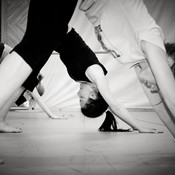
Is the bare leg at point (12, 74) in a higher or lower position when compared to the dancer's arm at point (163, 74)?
higher

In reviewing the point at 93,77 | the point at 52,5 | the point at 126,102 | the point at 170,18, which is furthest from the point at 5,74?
the point at 170,18

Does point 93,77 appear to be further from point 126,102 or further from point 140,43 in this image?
point 126,102

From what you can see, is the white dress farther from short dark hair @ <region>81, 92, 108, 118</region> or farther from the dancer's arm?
short dark hair @ <region>81, 92, 108, 118</region>

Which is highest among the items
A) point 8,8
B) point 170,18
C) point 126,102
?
point 8,8

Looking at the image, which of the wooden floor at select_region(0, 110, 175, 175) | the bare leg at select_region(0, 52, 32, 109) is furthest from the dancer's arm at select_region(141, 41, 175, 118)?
the bare leg at select_region(0, 52, 32, 109)

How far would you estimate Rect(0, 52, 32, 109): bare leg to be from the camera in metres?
0.59

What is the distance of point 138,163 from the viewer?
2.14 feet

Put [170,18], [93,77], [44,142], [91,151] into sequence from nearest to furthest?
[91,151]
[44,142]
[93,77]
[170,18]

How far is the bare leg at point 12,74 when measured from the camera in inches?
23.3

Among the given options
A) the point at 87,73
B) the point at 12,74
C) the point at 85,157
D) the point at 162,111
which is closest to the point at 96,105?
the point at 87,73

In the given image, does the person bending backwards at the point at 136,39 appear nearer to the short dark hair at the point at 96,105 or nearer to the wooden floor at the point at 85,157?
the wooden floor at the point at 85,157

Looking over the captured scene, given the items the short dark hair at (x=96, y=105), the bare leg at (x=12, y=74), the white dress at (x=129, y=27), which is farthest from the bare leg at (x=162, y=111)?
the bare leg at (x=12, y=74)

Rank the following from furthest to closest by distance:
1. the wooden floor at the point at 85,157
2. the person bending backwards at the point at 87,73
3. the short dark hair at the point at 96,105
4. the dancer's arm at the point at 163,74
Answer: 1. the short dark hair at the point at 96,105
2. the person bending backwards at the point at 87,73
3. the dancer's arm at the point at 163,74
4. the wooden floor at the point at 85,157

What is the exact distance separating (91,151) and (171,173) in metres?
0.30
